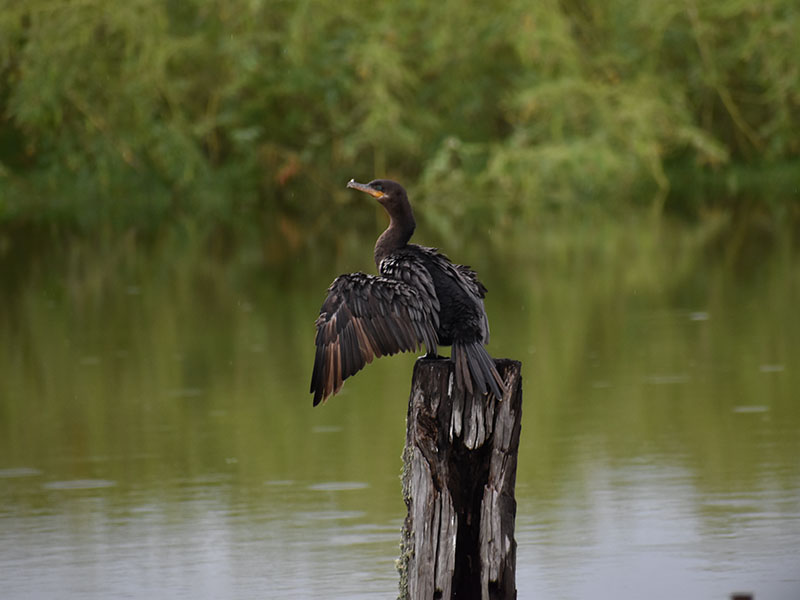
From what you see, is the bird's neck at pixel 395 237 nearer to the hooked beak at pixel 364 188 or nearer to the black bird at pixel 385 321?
the hooked beak at pixel 364 188

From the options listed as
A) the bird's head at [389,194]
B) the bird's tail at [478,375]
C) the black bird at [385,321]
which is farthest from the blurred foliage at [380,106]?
the bird's tail at [478,375]

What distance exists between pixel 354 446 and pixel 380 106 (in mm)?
18551

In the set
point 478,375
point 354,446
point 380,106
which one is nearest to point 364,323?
point 478,375

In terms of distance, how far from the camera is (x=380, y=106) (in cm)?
2631

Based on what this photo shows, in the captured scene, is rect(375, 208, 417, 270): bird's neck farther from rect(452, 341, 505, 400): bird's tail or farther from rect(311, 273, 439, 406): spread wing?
rect(452, 341, 505, 400): bird's tail

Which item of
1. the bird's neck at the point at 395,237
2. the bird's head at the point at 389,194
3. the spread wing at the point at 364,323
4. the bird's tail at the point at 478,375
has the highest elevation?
the bird's head at the point at 389,194

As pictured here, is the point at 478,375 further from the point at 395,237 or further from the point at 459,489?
the point at 395,237

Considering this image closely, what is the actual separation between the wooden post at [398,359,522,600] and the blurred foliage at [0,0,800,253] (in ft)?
64.8

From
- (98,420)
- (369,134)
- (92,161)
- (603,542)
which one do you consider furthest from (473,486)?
(92,161)

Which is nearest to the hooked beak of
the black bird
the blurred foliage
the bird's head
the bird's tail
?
the bird's head

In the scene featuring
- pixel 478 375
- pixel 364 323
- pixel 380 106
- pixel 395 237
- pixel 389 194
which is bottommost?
pixel 478 375

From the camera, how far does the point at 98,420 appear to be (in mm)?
9250

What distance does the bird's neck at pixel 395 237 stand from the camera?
5402mm

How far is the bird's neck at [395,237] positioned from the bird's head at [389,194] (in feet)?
0.11
